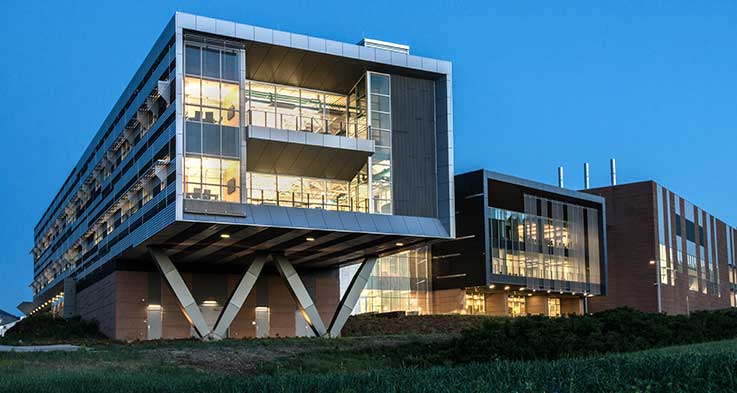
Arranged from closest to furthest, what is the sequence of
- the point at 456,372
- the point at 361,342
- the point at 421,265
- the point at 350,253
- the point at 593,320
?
the point at 456,372 < the point at 593,320 < the point at 361,342 < the point at 350,253 < the point at 421,265

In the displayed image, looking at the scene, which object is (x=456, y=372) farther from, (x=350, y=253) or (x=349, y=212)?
(x=350, y=253)

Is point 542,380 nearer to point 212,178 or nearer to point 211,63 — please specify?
point 212,178

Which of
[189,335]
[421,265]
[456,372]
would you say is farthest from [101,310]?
[456,372]

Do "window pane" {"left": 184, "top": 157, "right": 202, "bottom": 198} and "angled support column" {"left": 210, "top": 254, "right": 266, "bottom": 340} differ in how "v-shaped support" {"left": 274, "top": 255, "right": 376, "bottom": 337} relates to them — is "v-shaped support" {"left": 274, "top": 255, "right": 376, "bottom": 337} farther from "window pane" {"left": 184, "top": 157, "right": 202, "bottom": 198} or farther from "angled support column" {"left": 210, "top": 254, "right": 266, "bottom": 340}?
"window pane" {"left": 184, "top": 157, "right": 202, "bottom": 198}

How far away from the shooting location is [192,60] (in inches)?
1508

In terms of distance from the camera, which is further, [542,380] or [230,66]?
[230,66]

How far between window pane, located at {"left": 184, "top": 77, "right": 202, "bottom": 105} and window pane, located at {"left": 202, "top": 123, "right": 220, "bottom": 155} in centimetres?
115

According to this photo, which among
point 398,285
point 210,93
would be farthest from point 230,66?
point 398,285

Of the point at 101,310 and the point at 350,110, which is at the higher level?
the point at 350,110

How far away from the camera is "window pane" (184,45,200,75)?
125ft

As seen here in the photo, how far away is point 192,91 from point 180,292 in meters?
10.0

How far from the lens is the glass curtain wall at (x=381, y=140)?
138 feet

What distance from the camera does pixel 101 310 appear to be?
51062 mm

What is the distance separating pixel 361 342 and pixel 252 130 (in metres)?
10.4
